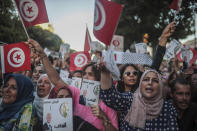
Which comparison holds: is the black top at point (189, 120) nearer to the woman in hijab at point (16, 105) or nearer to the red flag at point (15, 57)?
the woman in hijab at point (16, 105)

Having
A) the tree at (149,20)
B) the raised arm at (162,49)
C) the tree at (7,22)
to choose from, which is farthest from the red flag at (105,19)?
the tree at (7,22)

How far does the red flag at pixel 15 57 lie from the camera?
2787 mm

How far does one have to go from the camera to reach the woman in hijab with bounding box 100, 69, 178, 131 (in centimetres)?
182

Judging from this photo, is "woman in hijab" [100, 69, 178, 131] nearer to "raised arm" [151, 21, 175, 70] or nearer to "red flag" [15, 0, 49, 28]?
"raised arm" [151, 21, 175, 70]

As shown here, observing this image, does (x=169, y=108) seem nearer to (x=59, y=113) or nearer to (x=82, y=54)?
(x=59, y=113)

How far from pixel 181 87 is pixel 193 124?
44cm

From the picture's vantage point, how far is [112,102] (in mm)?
1843

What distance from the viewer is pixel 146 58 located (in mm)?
2912

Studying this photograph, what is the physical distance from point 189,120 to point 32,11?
2.52m

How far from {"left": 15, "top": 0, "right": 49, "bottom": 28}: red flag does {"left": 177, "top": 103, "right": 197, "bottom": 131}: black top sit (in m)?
2.29

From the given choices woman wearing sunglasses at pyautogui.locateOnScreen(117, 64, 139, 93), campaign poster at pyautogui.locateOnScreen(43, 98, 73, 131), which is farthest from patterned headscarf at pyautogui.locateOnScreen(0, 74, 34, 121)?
woman wearing sunglasses at pyautogui.locateOnScreen(117, 64, 139, 93)

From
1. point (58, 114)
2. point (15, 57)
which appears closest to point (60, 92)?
point (58, 114)

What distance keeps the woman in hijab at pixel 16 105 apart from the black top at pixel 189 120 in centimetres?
184

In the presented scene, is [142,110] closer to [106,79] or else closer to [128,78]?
[106,79]
